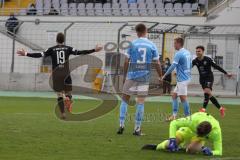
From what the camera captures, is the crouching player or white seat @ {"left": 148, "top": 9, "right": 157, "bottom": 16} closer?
the crouching player

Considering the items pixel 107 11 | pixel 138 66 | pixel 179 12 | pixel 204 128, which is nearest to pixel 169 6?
pixel 179 12

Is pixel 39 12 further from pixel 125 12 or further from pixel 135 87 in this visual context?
pixel 135 87

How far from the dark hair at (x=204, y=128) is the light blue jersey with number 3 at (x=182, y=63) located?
649 cm

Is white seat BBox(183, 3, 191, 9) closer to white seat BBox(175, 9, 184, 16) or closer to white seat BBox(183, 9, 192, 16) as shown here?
white seat BBox(183, 9, 192, 16)

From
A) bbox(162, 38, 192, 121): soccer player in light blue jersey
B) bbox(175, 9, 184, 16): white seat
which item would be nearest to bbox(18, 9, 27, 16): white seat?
bbox(175, 9, 184, 16): white seat

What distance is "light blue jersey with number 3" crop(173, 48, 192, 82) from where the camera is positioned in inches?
605

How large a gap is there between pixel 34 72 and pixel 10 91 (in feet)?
5.05

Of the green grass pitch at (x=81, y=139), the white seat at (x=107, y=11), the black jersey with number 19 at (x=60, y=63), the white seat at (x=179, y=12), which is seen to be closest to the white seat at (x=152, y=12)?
the white seat at (x=179, y=12)

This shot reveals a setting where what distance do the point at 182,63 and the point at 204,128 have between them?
22.2ft

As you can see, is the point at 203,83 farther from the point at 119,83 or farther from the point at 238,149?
the point at 119,83

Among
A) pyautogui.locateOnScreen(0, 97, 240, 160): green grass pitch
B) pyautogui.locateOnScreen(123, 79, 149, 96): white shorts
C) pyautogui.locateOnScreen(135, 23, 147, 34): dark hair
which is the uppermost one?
pyautogui.locateOnScreen(135, 23, 147, 34): dark hair

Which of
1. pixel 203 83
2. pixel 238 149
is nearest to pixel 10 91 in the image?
pixel 203 83

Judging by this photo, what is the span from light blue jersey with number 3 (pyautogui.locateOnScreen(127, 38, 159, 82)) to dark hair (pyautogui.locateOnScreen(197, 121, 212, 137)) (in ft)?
12.2

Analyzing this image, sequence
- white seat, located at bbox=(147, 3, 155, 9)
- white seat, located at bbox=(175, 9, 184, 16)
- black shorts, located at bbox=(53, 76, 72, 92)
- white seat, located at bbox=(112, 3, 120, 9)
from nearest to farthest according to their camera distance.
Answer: black shorts, located at bbox=(53, 76, 72, 92)
white seat, located at bbox=(175, 9, 184, 16)
white seat, located at bbox=(147, 3, 155, 9)
white seat, located at bbox=(112, 3, 120, 9)
